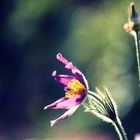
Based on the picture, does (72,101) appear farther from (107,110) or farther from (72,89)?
(107,110)

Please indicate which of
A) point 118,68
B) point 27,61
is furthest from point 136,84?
point 27,61

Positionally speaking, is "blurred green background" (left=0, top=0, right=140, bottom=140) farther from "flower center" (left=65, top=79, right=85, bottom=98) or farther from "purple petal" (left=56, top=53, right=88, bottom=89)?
"purple petal" (left=56, top=53, right=88, bottom=89)

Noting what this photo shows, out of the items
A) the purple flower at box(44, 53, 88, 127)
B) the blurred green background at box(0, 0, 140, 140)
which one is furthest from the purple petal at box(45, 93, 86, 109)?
the blurred green background at box(0, 0, 140, 140)

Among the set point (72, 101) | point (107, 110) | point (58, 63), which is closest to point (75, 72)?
point (72, 101)

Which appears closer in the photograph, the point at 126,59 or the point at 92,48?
the point at 126,59

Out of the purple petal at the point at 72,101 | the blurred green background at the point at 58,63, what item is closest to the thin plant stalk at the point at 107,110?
the purple petal at the point at 72,101

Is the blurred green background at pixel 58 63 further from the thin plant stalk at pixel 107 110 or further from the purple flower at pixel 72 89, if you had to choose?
the thin plant stalk at pixel 107 110

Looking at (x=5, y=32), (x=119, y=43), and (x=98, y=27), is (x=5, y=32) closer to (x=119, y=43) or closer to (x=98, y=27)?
(x=98, y=27)
